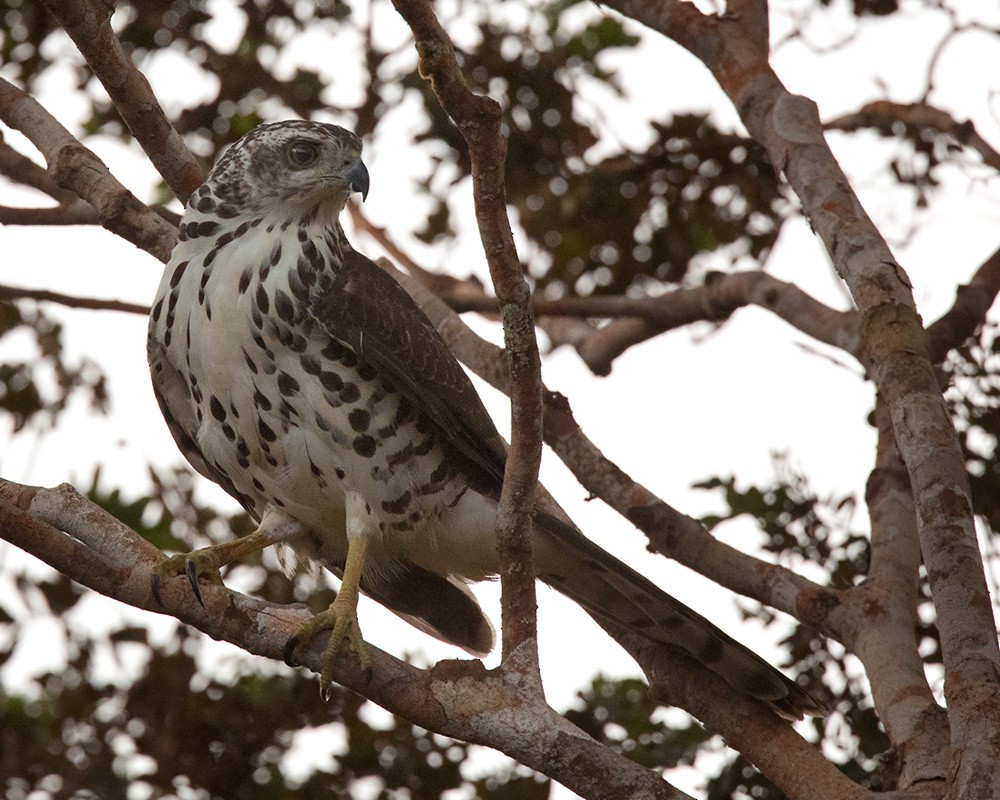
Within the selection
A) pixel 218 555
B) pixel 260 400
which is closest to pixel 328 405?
pixel 260 400

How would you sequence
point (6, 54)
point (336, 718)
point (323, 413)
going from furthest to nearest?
point (6, 54), point (336, 718), point (323, 413)

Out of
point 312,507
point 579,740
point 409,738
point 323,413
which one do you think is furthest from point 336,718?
point 579,740

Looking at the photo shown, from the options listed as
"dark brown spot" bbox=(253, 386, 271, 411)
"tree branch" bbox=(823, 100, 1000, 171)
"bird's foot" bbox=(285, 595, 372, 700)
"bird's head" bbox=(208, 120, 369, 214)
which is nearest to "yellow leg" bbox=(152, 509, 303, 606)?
"bird's foot" bbox=(285, 595, 372, 700)

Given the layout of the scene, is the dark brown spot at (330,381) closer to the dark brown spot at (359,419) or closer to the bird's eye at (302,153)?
the dark brown spot at (359,419)

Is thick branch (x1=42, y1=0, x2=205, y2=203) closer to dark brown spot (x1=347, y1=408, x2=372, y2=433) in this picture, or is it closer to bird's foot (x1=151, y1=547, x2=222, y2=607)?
dark brown spot (x1=347, y1=408, x2=372, y2=433)

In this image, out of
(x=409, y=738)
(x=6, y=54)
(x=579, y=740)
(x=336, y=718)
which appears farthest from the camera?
(x=6, y=54)

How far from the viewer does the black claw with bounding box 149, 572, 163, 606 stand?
3.53 metres

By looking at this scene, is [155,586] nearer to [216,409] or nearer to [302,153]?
[216,409]

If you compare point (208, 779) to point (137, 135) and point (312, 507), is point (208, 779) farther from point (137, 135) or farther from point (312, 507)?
point (137, 135)

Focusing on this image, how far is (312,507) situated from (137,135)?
138 cm

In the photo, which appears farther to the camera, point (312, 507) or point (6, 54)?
point (6, 54)

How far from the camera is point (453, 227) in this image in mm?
6191

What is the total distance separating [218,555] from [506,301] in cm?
144

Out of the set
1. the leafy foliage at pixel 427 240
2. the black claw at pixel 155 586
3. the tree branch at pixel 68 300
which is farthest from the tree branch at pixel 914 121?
the black claw at pixel 155 586
